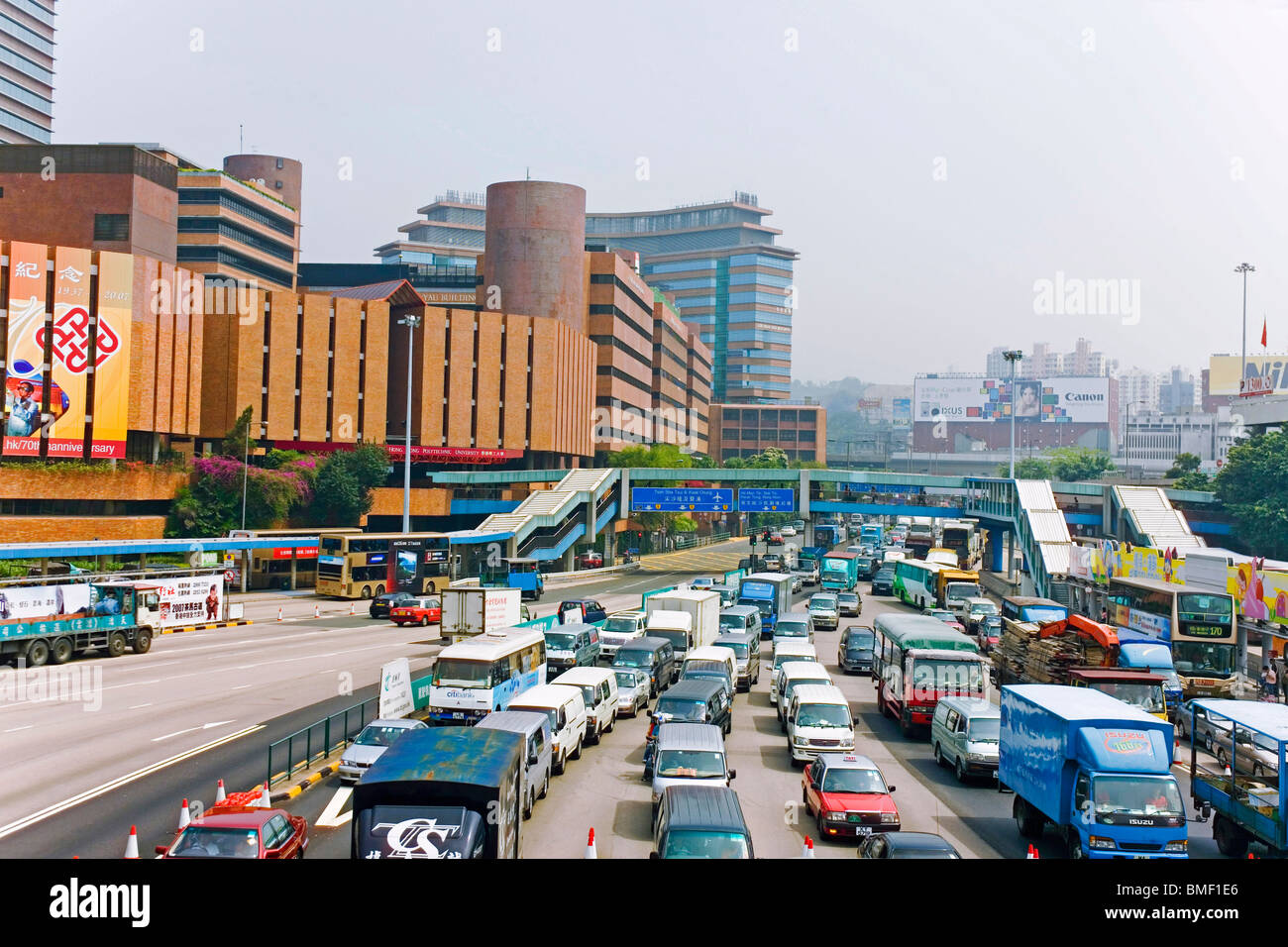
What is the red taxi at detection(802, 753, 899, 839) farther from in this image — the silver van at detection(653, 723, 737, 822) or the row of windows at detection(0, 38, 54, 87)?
the row of windows at detection(0, 38, 54, 87)

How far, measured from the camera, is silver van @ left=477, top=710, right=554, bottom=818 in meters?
19.9

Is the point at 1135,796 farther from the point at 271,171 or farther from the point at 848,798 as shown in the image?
the point at 271,171

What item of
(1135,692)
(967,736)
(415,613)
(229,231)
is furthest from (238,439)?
(1135,692)

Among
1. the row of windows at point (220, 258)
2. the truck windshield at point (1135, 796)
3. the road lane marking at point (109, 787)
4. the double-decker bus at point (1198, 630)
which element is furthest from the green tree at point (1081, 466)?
the truck windshield at point (1135, 796)

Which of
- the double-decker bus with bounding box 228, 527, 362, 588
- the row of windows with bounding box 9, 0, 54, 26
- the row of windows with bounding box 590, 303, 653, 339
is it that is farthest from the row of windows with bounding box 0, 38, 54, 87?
the double-decker bus with bounding box 228, 527, 362, 588

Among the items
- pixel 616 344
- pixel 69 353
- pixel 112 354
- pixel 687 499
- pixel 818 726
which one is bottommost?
pixel 818 726

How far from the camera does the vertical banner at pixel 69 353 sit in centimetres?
6819

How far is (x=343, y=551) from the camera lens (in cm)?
5903

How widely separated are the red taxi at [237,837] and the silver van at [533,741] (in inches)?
185

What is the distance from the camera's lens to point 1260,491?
92125mm

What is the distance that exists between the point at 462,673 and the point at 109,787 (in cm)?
835
